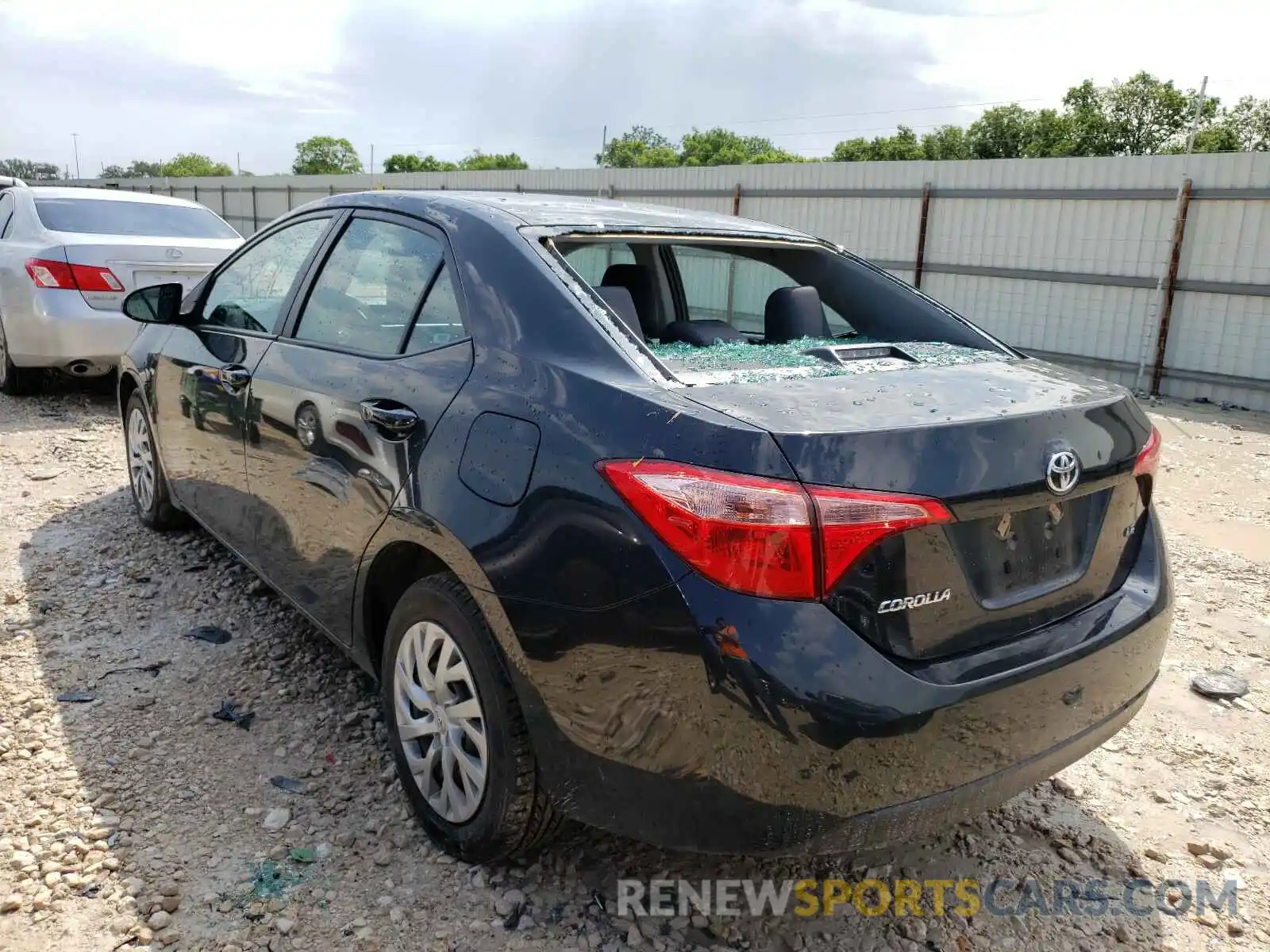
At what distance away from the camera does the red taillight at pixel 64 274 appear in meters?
6.88

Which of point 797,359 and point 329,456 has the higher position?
point 797,359

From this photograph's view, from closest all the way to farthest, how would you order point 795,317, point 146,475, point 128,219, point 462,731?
point 462,731
point 795,317
point 146,475
point 128,219

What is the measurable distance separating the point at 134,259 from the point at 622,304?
18.9 ft

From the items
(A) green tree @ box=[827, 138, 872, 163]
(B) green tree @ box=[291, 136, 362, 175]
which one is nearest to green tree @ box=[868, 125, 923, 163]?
(A) green tree @ box=[827, 138, 872, 163]

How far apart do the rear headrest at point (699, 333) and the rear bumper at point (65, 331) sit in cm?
509

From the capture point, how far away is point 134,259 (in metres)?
7.00

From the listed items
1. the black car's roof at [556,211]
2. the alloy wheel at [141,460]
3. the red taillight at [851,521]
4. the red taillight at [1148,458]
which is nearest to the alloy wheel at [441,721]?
the red taillight at [851,521]

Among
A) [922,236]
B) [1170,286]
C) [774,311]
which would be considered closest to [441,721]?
[774,311]

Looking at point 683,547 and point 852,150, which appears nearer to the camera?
point 683,547

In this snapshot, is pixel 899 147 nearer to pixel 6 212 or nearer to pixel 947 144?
pixel 947 144

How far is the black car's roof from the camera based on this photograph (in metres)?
2.62

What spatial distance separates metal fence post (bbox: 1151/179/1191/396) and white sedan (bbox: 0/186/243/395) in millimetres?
9100

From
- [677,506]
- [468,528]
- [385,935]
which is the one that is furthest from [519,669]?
[385,935]

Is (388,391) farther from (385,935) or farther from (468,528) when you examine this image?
(385,935)
